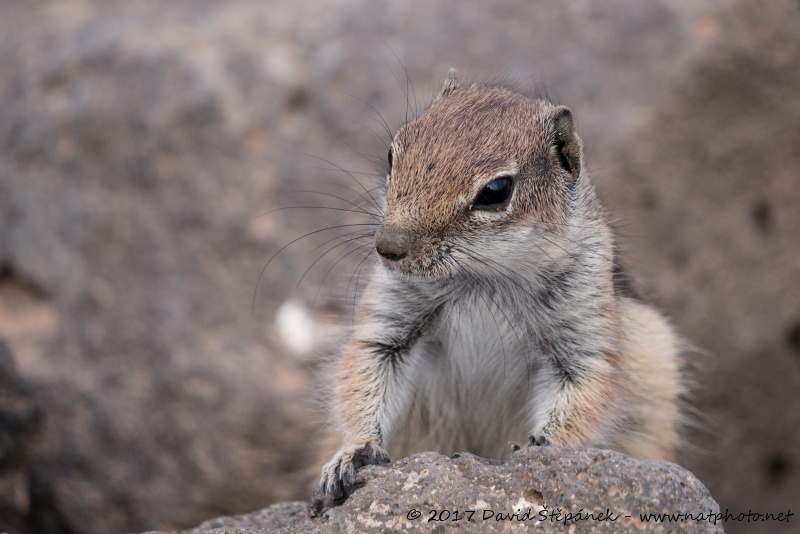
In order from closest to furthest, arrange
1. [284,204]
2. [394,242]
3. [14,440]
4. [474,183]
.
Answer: [394,242] < [474,183] < [14,440] < [284,204]

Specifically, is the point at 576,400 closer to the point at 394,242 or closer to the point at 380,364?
the point at 380,364

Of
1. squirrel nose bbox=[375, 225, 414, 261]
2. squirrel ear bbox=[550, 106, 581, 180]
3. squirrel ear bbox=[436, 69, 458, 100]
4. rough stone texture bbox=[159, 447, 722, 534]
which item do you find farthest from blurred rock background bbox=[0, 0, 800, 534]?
rough stone texture bbox=[159, 447, 722, 534]

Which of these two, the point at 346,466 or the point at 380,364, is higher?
the point at 380,364

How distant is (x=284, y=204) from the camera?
311 inches

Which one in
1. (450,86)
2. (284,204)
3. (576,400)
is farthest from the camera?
(284,204)

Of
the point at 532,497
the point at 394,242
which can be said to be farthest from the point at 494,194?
the point at 532,497

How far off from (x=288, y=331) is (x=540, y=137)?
3.64m

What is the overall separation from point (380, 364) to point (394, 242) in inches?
40.8

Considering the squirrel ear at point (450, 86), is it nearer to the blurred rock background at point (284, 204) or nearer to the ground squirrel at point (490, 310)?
the ground squirrel at point (490, 310)

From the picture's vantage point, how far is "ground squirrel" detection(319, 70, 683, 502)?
13.8 ft

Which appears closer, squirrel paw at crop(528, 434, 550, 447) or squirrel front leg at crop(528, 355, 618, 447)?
squirrel paw at crop(528, 434, 550, 447)

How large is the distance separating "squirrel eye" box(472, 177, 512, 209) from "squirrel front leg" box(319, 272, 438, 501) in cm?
74

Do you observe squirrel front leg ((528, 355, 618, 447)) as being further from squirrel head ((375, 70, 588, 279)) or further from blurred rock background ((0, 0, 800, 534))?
blurred rock background ((0, 0, 800, 534))

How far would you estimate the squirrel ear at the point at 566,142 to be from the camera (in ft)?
15.1
